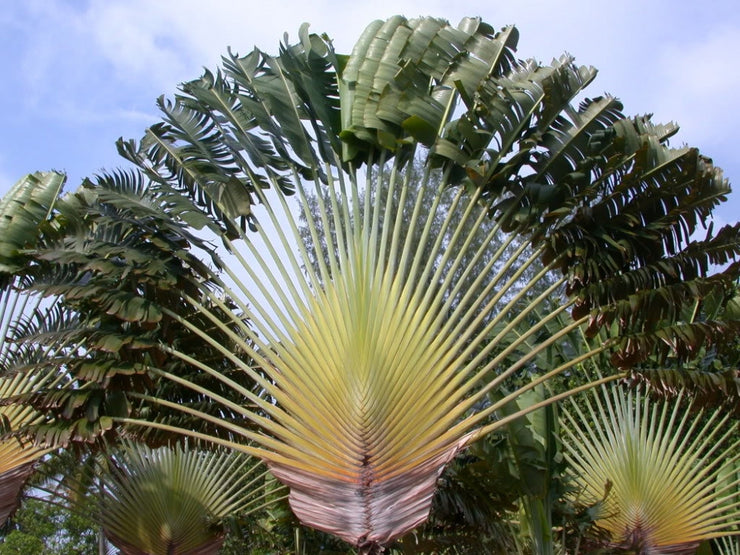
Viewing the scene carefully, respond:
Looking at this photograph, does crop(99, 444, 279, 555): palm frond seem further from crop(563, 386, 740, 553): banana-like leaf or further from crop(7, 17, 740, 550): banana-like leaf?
crop(563, 386, 740, 553): banana-like leaf

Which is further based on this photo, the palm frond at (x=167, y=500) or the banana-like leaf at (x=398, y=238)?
the palm frond at (x=167, y=500)

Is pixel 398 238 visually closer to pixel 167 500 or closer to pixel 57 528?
pixel 167 500

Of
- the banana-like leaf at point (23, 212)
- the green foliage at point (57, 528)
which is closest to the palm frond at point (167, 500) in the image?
the banana-like leaf at point (23, 212)

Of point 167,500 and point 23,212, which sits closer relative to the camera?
point 23,212

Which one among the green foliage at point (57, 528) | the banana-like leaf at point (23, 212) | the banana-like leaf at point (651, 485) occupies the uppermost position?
the banana-like leaf at point (23, 212)

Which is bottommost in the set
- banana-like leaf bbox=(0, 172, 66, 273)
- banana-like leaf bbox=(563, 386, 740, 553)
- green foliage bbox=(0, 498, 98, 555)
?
banana-like leaf bbox=(563, 386, 740, 553)

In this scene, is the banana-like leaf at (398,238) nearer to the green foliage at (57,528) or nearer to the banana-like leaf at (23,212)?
the banana-like leaf at (23,212)

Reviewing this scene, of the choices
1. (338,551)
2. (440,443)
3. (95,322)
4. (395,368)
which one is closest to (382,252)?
(395,368)

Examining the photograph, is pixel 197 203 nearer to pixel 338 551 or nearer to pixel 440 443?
pixel 440 443

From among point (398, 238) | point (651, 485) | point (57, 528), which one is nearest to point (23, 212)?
point (398, 238)

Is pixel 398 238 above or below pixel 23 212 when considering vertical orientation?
below

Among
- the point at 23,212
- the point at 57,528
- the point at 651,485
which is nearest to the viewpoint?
the point at 23,212

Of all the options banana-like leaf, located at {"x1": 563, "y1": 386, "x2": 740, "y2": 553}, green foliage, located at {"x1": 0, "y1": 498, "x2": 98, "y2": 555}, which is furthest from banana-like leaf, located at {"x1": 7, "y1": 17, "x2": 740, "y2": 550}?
green foliage, located at {"x1": 0, "y1": 498, "x2": 98, "y2": 555}

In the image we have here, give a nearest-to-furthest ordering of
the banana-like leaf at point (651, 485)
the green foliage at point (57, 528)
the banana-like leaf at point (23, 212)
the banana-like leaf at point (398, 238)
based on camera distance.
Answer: the banana-like leaf at point (398, 238) < the banana-like leaf at point (23, 212) < the banana-like leaf at point (651, 485) < the green foliage at point (57, 528)
